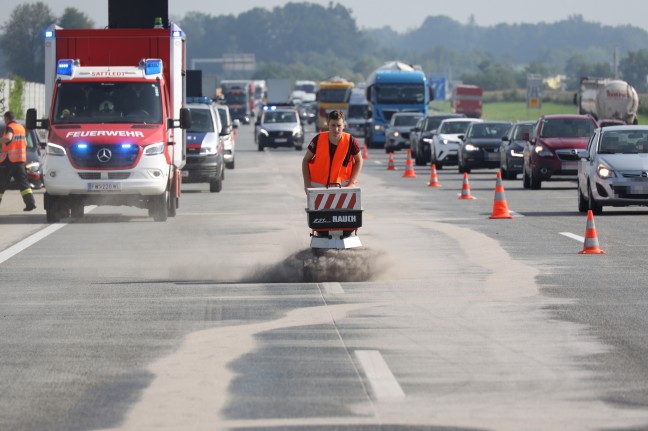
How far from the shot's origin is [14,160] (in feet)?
90.0

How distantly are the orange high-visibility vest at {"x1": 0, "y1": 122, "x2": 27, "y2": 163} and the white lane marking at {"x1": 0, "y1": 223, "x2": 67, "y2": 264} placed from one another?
3231mm

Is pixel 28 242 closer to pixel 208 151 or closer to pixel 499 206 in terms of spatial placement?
pixel 499 206

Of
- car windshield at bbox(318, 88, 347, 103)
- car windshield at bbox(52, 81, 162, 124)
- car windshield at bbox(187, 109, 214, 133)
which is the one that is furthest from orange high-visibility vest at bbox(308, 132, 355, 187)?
car windshield at bbox(318, 88, 347, 103)

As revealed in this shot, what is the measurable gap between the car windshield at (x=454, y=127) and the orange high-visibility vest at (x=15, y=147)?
73.6ft

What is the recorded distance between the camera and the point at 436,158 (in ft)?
157

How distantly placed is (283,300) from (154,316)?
144 centimetres

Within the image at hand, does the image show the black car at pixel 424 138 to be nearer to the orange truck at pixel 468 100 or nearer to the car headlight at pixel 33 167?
the car headlight at pixel 33 167

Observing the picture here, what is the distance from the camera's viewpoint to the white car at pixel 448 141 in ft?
155

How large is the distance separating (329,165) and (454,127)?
3325 cm

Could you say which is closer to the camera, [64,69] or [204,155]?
[64,69]

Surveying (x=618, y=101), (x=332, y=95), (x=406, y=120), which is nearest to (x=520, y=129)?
(x=406, y=120)

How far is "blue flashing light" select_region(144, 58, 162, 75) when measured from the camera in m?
25.2

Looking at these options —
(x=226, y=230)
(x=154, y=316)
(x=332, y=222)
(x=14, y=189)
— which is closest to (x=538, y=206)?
(x=226, y=230)

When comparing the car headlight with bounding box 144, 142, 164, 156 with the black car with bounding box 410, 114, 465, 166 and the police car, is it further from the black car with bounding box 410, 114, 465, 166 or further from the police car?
the black car with bounding box 410, 114, 465, 166
